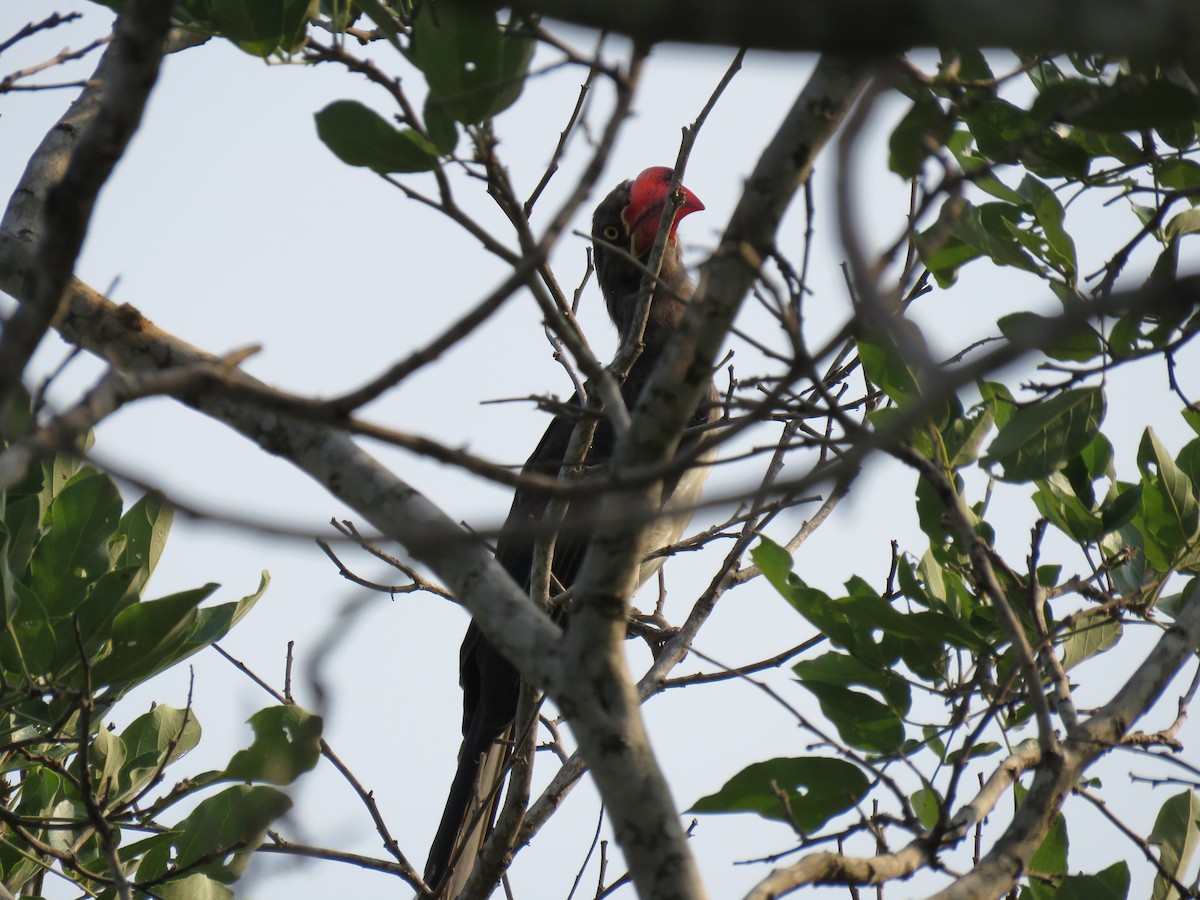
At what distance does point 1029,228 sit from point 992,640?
86cm

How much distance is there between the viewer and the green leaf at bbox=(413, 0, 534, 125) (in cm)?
156

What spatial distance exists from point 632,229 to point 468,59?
174 inches

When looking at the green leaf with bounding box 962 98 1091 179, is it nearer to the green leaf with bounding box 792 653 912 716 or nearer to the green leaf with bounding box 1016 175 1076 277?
the green leaf with bounding box 1016 175 1076 277

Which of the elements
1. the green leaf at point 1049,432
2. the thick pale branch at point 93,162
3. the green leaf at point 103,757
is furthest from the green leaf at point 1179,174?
the green leaf at point 103,757

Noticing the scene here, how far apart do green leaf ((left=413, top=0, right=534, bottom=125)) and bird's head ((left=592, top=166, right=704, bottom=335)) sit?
4339 mm

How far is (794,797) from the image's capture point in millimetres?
1905

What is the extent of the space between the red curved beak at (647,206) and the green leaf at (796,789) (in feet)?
13.7

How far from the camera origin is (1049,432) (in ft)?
6.81

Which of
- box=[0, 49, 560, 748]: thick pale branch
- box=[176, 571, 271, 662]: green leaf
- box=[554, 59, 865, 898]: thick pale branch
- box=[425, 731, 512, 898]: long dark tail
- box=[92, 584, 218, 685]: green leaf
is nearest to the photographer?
box=[554, 59, 865, 898]: thick pale branch

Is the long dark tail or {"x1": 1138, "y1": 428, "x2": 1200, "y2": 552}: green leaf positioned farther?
the long dark tail

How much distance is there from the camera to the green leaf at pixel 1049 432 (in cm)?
205

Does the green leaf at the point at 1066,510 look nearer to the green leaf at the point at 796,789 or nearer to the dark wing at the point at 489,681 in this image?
the green leaf at the point at 796,789

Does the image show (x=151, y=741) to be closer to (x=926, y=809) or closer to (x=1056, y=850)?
(x=926, y=809)

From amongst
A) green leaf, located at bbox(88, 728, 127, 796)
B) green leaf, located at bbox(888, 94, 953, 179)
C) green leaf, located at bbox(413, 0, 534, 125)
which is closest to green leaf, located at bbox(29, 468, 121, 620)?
green leaf, located at bbox(88, 728, 127, 796)
